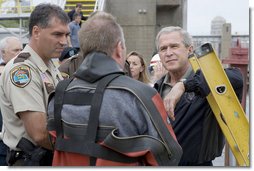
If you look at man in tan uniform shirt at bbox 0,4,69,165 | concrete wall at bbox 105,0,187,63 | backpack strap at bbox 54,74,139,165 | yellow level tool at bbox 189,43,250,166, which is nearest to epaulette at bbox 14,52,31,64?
man in tan uniform shirt at bbox 0,4,69,165

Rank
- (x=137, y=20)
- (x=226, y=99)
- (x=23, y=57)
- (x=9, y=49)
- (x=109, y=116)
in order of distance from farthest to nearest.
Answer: (x=137, y=20)
(x=9, y=49)
(x=23, y=57)
(x=226, y=99)
(x=109, y=116)

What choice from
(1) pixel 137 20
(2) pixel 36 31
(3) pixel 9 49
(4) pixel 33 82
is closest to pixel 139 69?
(3) pixel 9 49

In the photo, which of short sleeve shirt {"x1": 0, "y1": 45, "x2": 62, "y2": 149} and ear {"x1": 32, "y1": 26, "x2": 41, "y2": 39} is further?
ear {"x1": 32, "y1": 26, "x2": 41, "y2": 39}

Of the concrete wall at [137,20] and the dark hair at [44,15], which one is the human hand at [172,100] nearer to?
the dark hair at [44,15]

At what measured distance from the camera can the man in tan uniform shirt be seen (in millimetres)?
2449

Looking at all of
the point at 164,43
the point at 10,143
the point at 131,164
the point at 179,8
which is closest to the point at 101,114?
the point at 131,164

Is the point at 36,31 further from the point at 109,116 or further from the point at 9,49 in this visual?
the point at 9,49

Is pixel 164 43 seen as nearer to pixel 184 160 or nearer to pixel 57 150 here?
pixel 184 160

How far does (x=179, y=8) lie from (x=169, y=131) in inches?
715

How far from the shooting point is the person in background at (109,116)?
1939 mm

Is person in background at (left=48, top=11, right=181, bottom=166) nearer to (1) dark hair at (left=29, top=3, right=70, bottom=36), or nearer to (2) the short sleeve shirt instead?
(2) the short sleeve shirt

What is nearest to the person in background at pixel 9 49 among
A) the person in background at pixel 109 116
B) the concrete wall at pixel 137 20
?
the person in background at pixel 109 116

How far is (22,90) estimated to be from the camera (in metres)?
2.49

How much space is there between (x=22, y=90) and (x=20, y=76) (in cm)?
9
